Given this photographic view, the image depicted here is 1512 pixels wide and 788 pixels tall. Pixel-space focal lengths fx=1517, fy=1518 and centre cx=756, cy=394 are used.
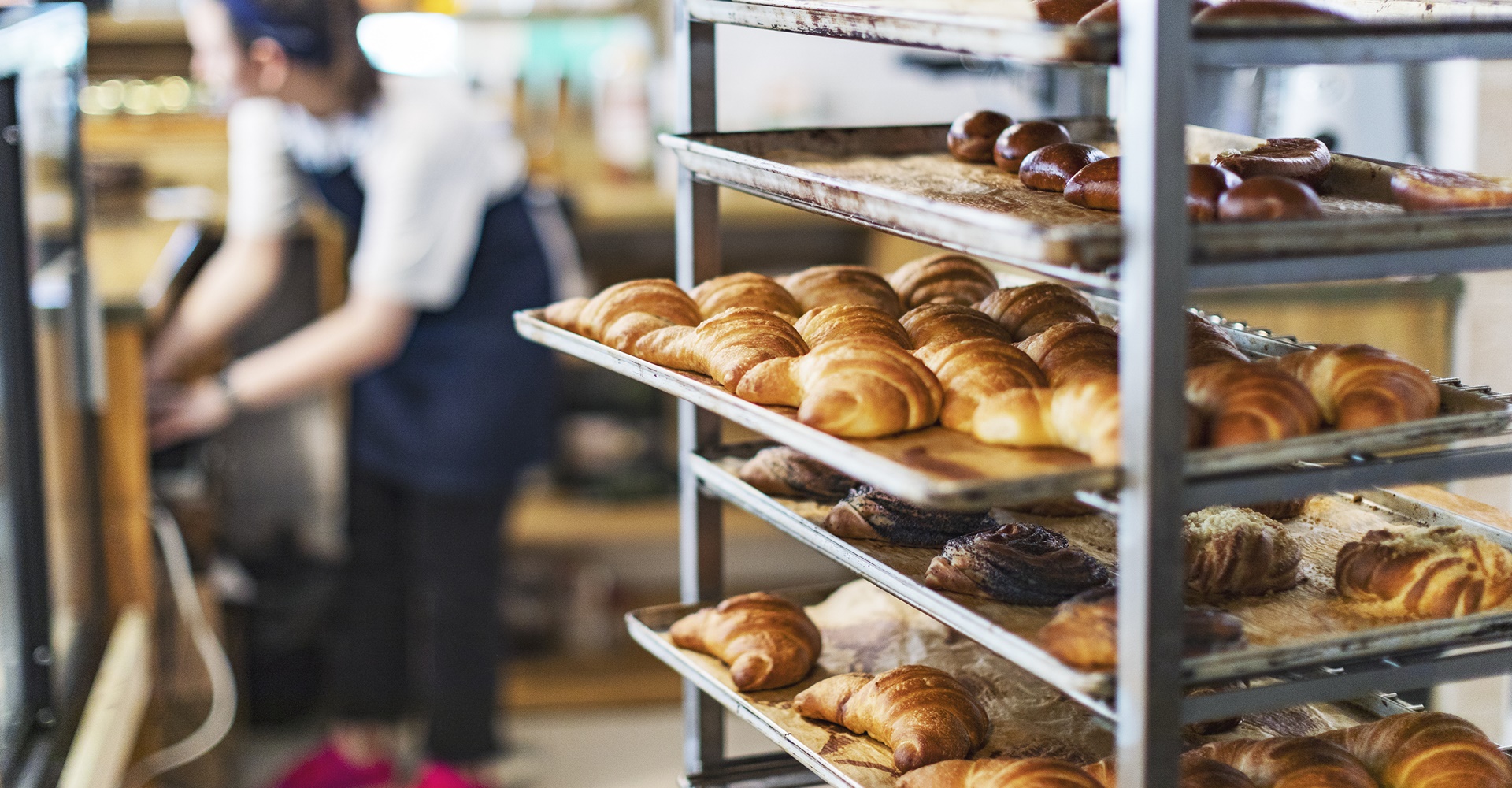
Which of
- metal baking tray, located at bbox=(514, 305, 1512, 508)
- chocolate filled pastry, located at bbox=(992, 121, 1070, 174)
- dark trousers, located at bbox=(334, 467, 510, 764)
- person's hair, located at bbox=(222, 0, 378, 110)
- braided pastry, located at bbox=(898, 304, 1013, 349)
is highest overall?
person's hair, located at bbox=(222, 0, 378, 110)

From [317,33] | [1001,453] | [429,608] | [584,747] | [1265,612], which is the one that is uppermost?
[317,33]

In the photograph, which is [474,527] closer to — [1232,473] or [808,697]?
[808,697]

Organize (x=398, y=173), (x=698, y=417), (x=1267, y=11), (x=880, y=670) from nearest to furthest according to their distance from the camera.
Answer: (x=1267, y=11), (x=880, y=670), (x=698, y=417), (x=398, y=173)

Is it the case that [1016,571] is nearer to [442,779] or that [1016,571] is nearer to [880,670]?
[880,670]

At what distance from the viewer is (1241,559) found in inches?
46.3

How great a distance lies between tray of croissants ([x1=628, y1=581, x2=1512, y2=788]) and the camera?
1165 millimetres

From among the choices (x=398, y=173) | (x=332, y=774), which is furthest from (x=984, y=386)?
(x=332, y=774)

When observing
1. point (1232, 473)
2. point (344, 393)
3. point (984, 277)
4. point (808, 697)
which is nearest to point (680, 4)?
point (984, 277)

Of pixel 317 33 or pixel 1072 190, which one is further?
pixel 317 33

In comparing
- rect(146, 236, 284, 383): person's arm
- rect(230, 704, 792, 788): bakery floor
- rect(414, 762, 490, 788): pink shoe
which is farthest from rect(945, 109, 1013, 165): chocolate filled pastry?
rect(230, 704, 792, 788): bakery floor

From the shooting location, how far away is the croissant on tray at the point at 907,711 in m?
1.23

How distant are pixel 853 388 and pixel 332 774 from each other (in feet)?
7.46

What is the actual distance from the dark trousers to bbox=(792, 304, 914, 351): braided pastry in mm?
1910

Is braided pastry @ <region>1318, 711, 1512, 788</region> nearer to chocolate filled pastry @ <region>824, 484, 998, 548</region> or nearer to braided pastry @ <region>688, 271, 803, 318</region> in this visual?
chocolate filled pastry @ <region>824, 484, 998, 548</region>
